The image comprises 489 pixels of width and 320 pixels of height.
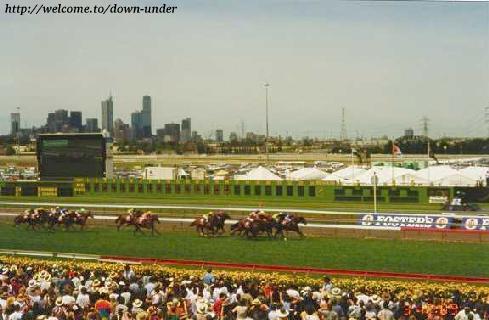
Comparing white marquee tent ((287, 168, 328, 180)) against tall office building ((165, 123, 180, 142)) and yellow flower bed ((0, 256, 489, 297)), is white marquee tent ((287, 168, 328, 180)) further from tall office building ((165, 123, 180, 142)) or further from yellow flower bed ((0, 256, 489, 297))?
yellow flower bed ((0, 256, 489, 297))

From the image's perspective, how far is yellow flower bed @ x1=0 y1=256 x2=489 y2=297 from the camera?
1005 cm

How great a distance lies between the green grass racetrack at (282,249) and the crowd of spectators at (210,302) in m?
2.65

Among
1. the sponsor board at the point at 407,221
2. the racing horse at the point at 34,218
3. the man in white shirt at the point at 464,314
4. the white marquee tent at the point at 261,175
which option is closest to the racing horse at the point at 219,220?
the sponsor board at the point at 407,221

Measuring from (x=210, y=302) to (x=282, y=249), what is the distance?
594 centimetres

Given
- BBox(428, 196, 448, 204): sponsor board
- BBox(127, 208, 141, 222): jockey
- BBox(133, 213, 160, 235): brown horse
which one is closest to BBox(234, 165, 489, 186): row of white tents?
BBox(428, 196, 448, 204): sponsor board

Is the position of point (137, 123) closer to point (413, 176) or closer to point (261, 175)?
point (261, 175)

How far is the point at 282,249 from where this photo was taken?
46.6 ft

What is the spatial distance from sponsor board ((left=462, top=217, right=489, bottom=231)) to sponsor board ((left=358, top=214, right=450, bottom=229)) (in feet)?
1.19

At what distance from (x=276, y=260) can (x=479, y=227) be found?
520cm

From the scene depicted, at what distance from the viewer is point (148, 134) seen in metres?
21.5

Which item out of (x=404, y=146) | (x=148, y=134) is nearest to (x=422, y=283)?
(x=148, y=134)

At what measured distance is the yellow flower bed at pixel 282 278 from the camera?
10.0 meters

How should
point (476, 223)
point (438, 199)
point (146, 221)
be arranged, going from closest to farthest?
point (476, 223), point (146, 221), point (438, 199)

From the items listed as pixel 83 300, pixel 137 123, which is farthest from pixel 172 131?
pixel 83 300
